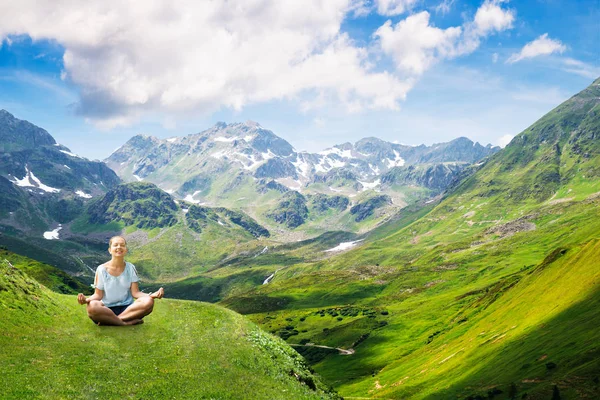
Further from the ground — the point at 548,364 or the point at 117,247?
the point at 117,247

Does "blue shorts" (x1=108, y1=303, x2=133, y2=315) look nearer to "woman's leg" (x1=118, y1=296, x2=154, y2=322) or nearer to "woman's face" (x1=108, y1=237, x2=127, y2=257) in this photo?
"woman's leg" (x1=118, y1=296, x2=154, y2=322)

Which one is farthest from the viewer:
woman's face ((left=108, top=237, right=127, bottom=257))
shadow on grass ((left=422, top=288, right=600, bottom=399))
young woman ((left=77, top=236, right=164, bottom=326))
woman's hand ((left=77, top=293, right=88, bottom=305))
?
shadow on grass ((left=422, top=288, right=600, bottom=399))

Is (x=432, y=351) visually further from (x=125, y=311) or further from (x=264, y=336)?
(x=125, y=311)

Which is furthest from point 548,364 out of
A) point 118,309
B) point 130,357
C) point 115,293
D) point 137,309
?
point 115,293

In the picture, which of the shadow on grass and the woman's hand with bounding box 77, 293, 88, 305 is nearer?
the woman's hand with bounding box 77, 293, 88, 305

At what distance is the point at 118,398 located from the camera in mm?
23594

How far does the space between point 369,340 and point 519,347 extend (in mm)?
103548

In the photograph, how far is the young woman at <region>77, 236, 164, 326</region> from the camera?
2550cm

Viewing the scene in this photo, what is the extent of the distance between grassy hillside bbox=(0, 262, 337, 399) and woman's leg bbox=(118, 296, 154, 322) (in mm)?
1331

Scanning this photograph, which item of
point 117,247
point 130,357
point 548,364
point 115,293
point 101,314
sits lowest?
point 548,364

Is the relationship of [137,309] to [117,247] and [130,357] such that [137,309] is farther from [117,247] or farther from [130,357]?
[117,247]

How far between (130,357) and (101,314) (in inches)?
155

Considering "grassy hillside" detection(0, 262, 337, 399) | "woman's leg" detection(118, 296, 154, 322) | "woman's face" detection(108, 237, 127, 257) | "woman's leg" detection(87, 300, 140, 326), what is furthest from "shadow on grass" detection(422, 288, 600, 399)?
"woman's face" detection(108, 237, 127, 257)

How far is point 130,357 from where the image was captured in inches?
1097
